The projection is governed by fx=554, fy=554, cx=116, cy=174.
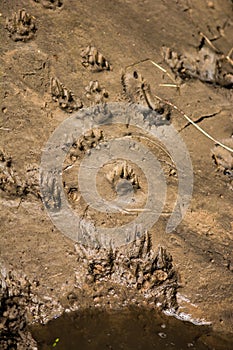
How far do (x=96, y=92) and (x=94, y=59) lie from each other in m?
0.24

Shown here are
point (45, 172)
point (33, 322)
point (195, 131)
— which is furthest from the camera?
point (195, 131)

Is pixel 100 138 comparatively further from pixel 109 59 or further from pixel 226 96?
pixel 226 96

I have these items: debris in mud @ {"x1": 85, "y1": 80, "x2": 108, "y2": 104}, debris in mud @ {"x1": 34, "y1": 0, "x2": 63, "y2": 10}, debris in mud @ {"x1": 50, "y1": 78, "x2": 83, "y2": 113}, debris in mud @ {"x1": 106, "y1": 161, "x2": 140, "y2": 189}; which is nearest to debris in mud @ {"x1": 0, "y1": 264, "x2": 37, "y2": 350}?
debris in mud @ {"x1": 106, "y1": 161, "x2": 140, "y2": 189}

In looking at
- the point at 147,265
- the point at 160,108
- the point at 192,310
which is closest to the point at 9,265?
the point at 147,265

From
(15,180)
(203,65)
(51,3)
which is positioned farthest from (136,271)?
(51,3)

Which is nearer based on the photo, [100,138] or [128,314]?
[128,314]

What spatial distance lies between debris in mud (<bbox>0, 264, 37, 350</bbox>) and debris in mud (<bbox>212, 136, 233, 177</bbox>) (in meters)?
1.45

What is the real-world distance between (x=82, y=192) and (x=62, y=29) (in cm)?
113

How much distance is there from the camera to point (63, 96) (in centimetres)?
361

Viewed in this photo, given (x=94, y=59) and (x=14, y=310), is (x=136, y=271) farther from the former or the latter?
(x=94, y=59)

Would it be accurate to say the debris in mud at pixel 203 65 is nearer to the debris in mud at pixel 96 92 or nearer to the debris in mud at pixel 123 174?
the debris in mud at pixel 96 92

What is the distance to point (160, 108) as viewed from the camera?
371 cm

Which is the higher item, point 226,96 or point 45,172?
point 226,96

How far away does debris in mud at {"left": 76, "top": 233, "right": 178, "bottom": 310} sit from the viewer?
11.0 feet
